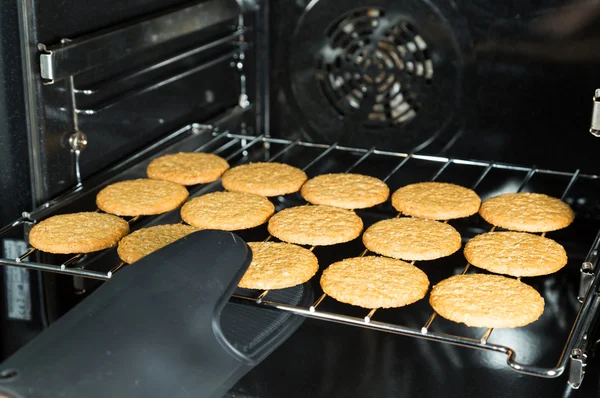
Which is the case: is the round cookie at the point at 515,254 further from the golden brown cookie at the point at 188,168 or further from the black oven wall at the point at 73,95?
the black oven wall at the point at 73,95

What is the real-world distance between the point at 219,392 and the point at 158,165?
85 centimetres

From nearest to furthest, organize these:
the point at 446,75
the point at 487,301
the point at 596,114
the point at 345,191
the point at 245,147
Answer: the point at 487,301 < the point at 596,114 < the point at 345,191 < the point at 446,75 < the point at 245,147

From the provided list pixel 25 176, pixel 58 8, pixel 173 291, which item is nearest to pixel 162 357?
pixel 173 291

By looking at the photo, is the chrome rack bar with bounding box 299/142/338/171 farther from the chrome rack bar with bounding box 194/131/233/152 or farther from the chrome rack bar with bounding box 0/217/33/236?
the chrome rack bar with bounding box 0/217/33/236

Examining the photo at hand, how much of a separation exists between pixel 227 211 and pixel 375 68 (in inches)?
21.1

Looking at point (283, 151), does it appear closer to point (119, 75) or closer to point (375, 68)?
point (375, 68)

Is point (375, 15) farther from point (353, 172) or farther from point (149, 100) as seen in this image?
point (149, 100)

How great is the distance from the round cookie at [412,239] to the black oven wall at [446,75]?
372 mm

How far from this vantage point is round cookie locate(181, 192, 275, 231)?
1620 mm

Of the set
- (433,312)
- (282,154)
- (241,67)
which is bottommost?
(433,312)

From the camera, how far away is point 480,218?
179 cm

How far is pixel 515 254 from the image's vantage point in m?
1.50

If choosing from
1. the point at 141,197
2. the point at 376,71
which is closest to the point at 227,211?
the point at 141,197

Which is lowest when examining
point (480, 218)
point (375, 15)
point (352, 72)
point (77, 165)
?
point (480, 218)
